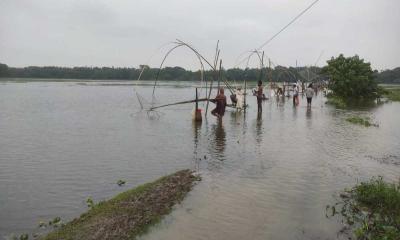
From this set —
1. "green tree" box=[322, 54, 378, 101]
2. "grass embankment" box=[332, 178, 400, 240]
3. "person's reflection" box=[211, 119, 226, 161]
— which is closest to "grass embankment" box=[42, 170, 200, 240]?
"grass embankment" box=[332, 178, 400, 240]

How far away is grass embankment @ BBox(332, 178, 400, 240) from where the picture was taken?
6.51m

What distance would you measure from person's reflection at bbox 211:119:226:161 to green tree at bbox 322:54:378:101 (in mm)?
22982

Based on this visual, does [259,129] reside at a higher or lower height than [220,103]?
lower

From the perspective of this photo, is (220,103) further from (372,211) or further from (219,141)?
(372,211)

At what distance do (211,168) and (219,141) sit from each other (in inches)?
175

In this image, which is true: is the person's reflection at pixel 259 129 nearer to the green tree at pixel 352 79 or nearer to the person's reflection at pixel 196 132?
the person's reflection at pixel 196 132

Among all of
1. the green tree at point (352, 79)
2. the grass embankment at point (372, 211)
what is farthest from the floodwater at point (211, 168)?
the green tree at point (352, 79)

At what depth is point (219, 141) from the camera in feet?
51.4

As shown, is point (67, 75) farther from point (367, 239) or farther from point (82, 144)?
point (367, 239)

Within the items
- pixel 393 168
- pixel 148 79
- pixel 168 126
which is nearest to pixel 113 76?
pixel 148 79

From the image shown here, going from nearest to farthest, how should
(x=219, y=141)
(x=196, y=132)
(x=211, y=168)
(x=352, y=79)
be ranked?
(x=211, y=168) → (x=219, y=141) → (x=196, y=132) → (x=352, y=79)

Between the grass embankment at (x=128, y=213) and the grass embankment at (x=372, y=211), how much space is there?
3.33 meters

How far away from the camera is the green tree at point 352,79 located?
39562mm

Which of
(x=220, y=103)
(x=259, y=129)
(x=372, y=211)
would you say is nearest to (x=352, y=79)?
(x=220, y=103)
